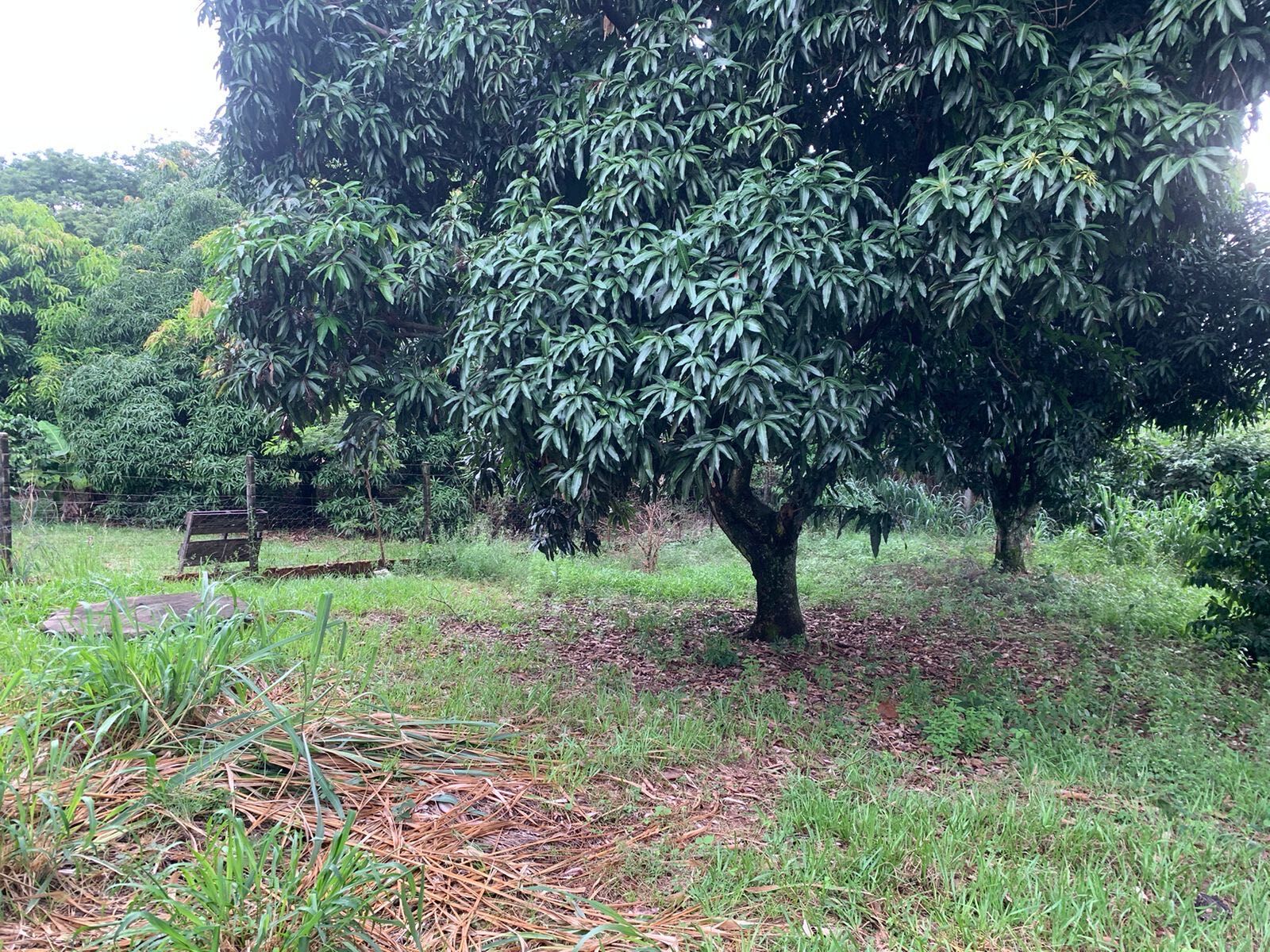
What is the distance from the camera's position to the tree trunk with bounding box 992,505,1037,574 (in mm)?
8602

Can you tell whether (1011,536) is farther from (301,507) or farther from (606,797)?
(301,507)

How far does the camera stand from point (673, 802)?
10.2 feet

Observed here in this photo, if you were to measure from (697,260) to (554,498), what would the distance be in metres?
2.62

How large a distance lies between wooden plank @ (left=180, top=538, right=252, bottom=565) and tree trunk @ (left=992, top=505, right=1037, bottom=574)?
8.48m

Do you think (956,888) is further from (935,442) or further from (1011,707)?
(935,442)

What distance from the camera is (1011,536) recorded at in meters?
8.75

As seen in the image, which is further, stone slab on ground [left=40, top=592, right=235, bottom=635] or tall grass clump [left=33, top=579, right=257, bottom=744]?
stone slab on ground [left=40, top=592, right=235, bottom=635]

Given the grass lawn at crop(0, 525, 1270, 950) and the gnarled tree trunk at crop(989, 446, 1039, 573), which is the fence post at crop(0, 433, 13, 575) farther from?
the gnarled tree trunk at crop(989, 446, 1039, 573)

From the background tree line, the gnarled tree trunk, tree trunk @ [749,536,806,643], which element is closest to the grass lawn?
tree trunk @ [749,536,806,643]

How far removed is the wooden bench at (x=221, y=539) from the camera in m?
8.25

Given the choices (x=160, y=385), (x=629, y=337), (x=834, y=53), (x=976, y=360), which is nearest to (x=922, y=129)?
(x=834, y=53)

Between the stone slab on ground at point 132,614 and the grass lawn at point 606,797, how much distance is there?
0.15m

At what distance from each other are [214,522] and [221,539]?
0.86 ft

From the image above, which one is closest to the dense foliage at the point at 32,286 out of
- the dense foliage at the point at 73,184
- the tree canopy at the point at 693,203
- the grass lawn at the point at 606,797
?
the dense foliage at the point at 73,184
